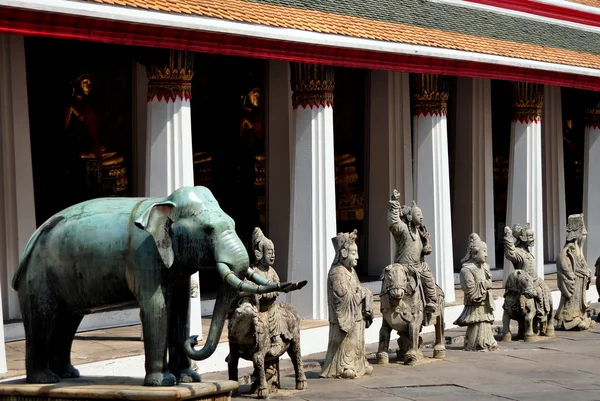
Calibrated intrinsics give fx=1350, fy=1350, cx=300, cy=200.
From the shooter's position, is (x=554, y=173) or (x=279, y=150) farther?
(x=554, y=173)

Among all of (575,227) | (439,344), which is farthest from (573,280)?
(439,344)

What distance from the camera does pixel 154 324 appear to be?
10.4 m

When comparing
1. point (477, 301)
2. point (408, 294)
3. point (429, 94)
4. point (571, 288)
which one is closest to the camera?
point (408, 294)

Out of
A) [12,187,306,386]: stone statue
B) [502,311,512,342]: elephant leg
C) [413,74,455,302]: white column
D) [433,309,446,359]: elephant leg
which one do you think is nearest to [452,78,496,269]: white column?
[413,74,455,302]: white column

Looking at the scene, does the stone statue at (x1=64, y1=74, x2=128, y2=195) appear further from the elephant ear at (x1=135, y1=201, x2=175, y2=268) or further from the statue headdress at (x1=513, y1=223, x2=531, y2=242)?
the elephant ear at (x1=135, y1=201, x2=175, y2=268)

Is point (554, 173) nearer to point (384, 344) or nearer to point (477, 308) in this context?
point (477, 308)

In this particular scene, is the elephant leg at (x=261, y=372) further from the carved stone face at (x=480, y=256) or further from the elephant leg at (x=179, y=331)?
the carved stone face at (x=480, y=256)

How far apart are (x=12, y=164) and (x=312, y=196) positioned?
4.34 metres

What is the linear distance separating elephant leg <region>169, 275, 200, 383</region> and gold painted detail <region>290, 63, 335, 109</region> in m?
9.33

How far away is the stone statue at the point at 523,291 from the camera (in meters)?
19.7

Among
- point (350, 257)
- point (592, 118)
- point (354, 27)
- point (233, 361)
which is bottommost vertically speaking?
point (233, 361)

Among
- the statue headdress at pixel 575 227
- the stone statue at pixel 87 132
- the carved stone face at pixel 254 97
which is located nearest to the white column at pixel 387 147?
the carved stone face at pixel 254 97

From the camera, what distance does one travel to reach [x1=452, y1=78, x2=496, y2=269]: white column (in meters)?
27.0

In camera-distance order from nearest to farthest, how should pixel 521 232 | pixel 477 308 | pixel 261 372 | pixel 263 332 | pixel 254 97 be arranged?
pixel 263 332 → pixel 261 372 → pixel 477 308 → pixel 521 232 → pixel 254 97
